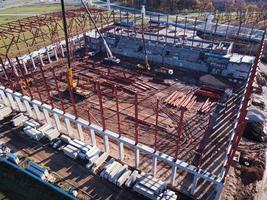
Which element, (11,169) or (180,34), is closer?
(11,169)

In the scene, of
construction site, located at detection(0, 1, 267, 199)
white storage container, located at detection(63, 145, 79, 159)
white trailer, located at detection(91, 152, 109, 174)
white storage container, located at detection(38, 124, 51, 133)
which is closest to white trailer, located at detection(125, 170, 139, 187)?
construction site, located at detection(0, 1, 267, 199)

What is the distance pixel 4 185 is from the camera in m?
22.3

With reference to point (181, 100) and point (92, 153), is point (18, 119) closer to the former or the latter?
point (92, 153)

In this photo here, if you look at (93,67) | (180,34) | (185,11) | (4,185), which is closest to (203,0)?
(185,11)

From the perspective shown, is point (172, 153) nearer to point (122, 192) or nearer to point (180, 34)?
point (122, 192)

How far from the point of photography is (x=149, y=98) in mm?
34406

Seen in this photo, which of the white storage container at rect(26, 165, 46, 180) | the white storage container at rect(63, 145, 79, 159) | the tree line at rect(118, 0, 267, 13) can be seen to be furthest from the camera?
the tree line at rect(118, 0, 267, 13)

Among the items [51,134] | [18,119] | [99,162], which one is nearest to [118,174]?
[99,162]

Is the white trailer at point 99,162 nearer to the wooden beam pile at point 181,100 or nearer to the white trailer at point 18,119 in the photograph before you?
the white trailer at point 18,119

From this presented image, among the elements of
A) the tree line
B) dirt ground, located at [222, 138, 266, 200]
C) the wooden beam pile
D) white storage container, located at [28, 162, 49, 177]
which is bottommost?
dirt ground, located at [222, 138, 266, 200]

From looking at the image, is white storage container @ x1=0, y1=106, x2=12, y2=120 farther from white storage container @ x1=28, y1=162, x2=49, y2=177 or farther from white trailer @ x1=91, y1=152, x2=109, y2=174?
white trailer @ x1=91, y1=152, x2=109, y2=174

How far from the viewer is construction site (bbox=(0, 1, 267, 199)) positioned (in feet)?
70.9

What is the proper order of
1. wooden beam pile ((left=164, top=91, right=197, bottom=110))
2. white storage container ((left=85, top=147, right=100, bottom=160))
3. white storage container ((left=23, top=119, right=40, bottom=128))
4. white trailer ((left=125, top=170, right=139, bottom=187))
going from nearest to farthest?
white trailer ((left=125, top=170, right=139, bottom=187)) < white storage container ((left=85, top=147, right=100, bottom=160)) < white storage container ((left=23, top=119, right=40, bottom=128)) < wooden beam pile ((left=164, top=91, right=197, bottom=110))

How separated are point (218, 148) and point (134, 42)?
95.3 ft
